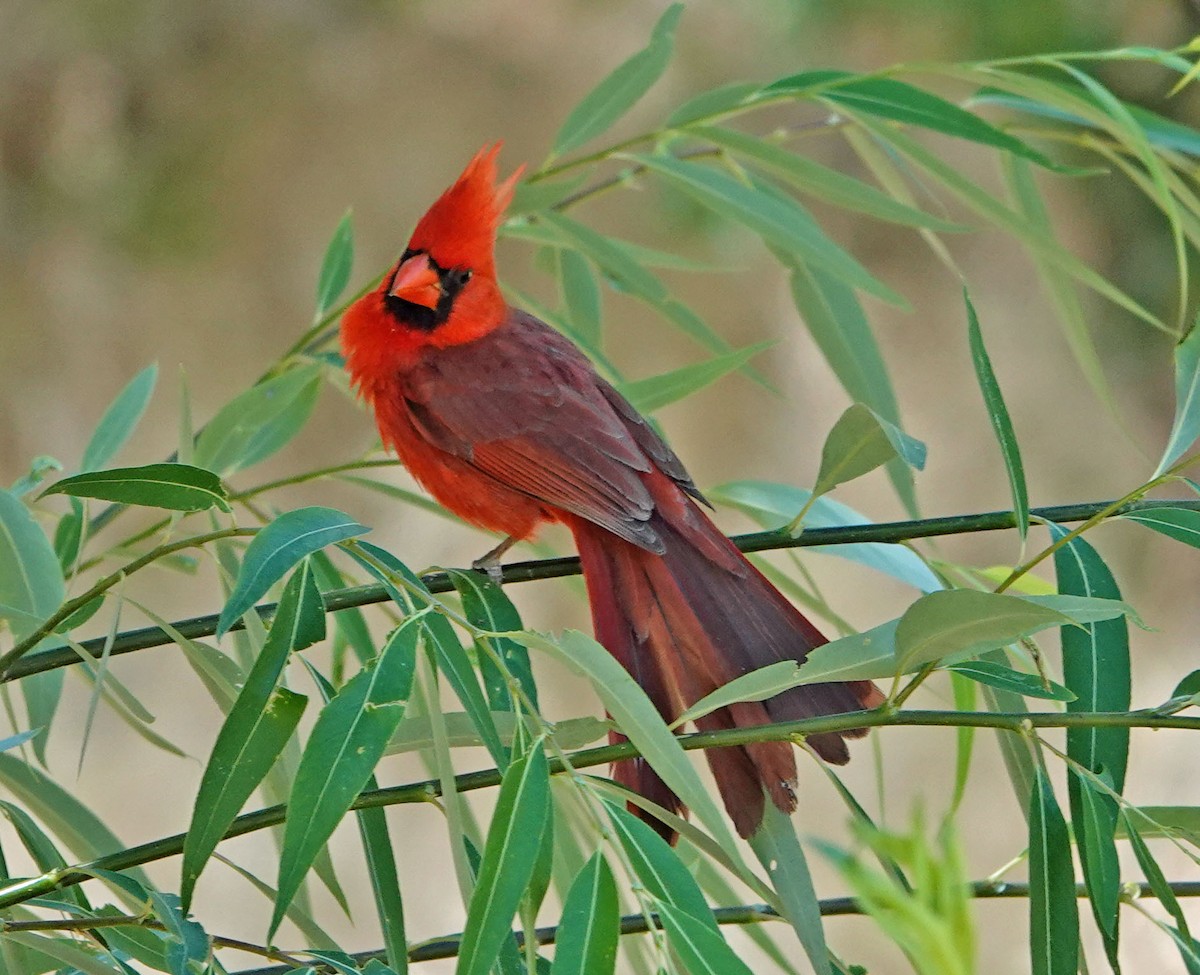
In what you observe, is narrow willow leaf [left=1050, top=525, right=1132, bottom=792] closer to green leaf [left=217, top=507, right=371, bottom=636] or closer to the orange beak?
green leaf [left=217, top=507, right=371, bottom=636]

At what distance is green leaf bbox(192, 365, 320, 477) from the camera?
1.38 m

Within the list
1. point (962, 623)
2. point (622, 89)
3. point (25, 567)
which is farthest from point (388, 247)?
point (962, 623)

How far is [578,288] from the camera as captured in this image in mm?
1696

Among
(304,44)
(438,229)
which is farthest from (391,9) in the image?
(438,229)

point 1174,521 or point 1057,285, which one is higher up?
point 1057,285

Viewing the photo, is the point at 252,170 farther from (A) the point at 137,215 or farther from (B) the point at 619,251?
(B) the point at 619,251

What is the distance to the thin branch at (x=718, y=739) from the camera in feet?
2.51

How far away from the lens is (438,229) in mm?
1729

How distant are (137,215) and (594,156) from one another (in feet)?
8.20

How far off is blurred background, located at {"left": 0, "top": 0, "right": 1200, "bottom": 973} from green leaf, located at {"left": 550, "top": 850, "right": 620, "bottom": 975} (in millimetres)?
2852

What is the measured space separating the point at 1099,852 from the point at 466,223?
111cm

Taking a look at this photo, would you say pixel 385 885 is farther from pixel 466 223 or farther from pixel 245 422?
pixel 466 223

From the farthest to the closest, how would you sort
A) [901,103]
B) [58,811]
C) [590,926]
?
[901,103]
[58,811]
[590,926]

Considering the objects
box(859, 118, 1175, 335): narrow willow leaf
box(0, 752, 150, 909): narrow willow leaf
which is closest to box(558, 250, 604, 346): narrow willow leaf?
box(859, 118, 1175, 335): narrow willow leaf
